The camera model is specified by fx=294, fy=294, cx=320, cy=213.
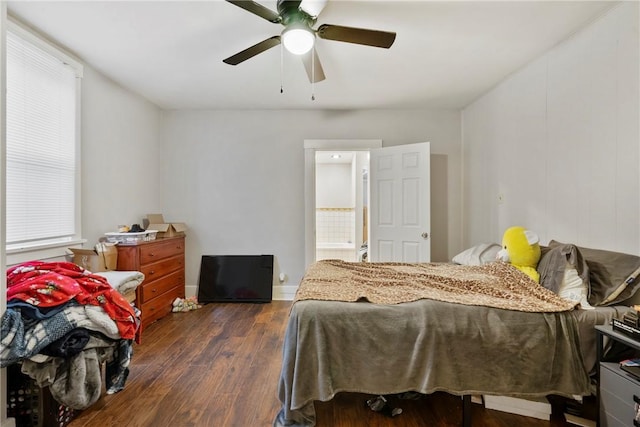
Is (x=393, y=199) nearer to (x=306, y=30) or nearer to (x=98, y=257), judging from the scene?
(x=306, y=30)

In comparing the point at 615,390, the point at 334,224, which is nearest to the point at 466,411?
the point at 615,390

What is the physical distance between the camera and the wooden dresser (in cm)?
280

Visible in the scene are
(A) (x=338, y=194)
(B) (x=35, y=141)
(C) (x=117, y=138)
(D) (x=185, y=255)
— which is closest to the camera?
Result: (B) (x=35, y=141)

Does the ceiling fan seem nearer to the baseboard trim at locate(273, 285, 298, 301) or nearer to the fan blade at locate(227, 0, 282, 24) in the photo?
the fan blade at locate(227, 0, 282, 24)

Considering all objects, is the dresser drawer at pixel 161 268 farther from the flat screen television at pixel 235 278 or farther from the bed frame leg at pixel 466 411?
the bed frame leg at pixel 466 411

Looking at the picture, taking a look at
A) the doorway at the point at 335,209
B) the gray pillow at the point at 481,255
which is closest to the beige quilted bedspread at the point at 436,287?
the gray pillow at the point at 481,255

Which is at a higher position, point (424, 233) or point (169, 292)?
point (424, 233)

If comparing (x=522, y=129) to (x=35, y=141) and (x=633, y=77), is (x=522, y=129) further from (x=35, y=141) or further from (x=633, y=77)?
(x=35, y=141)

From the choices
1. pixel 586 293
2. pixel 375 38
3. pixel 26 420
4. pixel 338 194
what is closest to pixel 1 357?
pixel 26 420

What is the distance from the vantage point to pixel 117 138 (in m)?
3.15

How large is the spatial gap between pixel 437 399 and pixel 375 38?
2.30 metres

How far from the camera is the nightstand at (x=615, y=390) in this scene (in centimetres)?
129

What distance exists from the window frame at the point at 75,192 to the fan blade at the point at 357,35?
2.12 meters

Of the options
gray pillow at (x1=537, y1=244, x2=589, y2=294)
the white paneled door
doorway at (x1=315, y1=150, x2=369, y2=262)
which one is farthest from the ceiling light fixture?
doorway at (x1=315, y1=150, x2=369, y2=262)
